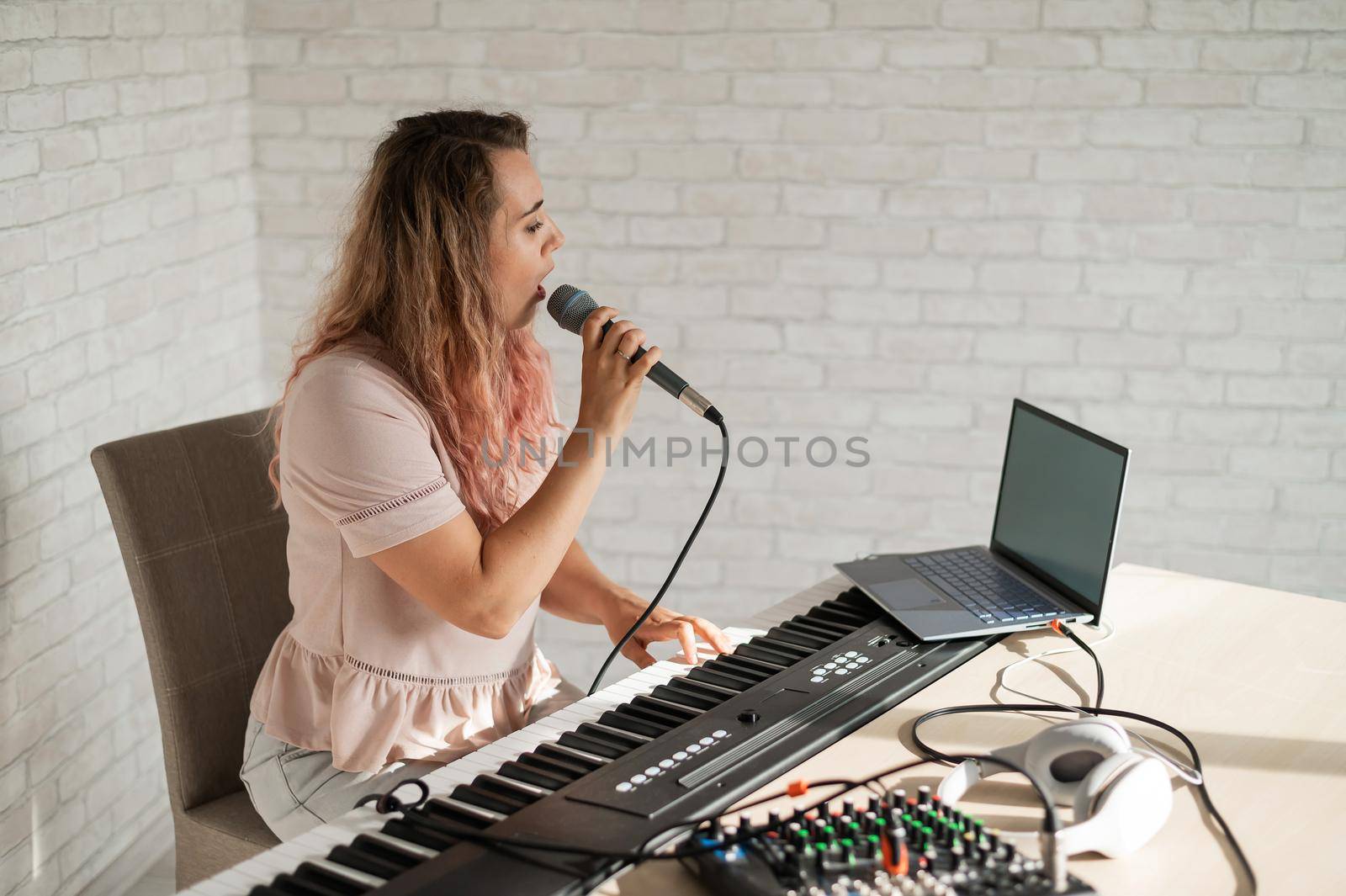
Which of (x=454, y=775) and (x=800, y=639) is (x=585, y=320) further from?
(x=454, y=775)

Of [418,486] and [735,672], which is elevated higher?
[418,486]

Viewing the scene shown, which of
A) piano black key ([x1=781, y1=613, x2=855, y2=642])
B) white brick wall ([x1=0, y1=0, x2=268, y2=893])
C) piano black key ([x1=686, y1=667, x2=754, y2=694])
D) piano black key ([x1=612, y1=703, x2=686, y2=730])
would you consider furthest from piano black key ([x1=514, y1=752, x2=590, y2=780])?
white brick wall ([x1=0, y1=0, x2=268, y2=893])

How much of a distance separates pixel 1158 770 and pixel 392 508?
0.89m

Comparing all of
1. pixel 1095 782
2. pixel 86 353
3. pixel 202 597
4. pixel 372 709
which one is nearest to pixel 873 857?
pixel 1095 782

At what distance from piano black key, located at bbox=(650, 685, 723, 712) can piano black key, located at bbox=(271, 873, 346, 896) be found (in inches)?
18.5

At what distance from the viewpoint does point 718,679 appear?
4.88 ft

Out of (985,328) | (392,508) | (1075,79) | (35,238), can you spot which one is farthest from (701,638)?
(1075,79)

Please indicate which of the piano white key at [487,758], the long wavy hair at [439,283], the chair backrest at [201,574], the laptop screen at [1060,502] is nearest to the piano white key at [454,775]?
the piano white key at [487,758]

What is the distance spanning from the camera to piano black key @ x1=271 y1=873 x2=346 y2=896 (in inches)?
41.9

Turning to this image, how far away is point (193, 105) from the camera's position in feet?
8.99

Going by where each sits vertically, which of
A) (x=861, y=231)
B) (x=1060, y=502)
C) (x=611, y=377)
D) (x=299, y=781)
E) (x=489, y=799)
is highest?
(x=861, y=231)

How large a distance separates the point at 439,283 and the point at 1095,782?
3.30 ft

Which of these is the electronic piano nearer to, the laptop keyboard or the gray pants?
the laptop keyboard

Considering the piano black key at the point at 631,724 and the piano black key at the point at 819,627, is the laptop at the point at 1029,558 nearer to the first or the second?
the piano black key at the point at 819,627
